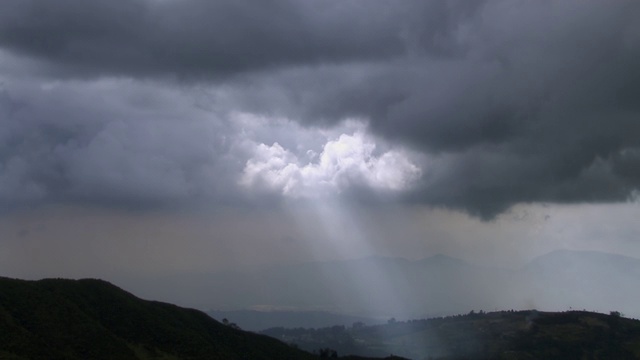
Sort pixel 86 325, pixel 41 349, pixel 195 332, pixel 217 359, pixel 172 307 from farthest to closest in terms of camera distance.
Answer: pixel 172 307 < pixel 195 332 < pixel 217 359 < pixel 86 325 < pixel 41 349

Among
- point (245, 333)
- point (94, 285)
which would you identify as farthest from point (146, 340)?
point (245, 333)

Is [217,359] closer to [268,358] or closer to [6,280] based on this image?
[268,358]

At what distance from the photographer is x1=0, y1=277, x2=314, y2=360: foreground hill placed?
120312 millimetres

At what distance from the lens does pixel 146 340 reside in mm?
138250

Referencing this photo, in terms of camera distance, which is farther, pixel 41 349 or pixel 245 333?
pixel 245 333

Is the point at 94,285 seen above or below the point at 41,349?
above

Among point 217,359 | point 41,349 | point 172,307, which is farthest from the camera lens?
point 172,307

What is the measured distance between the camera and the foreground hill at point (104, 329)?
12031cm

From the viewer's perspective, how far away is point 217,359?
140m

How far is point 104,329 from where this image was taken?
440 ft

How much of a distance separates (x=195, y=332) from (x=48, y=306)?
31739 millimetres

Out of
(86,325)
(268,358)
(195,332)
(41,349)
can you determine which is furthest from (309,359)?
(41,349)

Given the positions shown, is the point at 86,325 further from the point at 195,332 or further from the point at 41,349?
the point at 195,332

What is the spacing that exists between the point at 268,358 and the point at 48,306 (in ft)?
150
